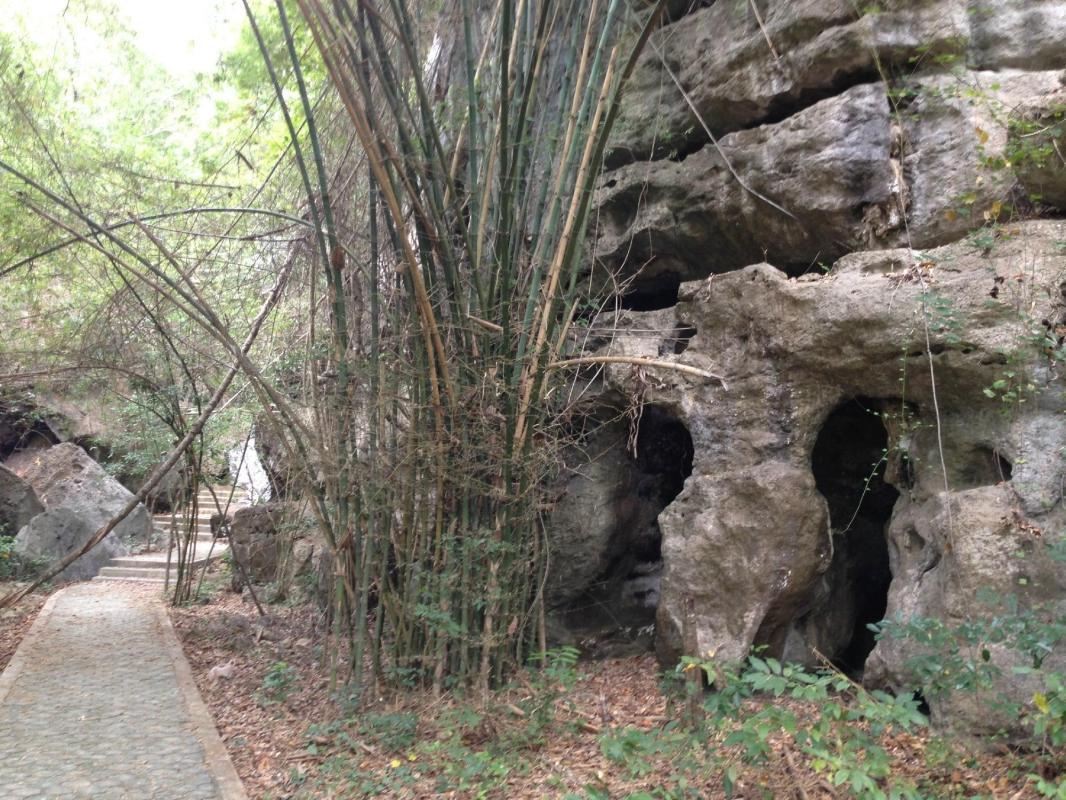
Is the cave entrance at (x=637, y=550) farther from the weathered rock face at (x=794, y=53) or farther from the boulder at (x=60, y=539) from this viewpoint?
the boulder at (x=60, y=539)

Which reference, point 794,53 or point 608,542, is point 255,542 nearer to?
point 608,542

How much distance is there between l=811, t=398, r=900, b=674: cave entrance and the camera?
230 inches

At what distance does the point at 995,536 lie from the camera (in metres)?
4.14

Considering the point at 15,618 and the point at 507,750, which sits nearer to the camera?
the point at 507,750

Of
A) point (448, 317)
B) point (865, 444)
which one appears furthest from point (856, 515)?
point (448, 317)

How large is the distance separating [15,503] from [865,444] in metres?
11.0

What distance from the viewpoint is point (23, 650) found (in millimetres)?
7230

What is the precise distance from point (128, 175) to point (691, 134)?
3927mm

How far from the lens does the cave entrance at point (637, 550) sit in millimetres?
6457

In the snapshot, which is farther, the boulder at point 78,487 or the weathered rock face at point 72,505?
the boulder at point 78,487

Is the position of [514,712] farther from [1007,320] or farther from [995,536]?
[1007,320]

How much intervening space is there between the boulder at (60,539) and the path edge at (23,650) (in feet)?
4.45

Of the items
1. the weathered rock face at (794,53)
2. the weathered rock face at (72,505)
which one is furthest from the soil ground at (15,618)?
the weathered rock face at (794,53)

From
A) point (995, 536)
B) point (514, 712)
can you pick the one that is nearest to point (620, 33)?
point (995, 536)
